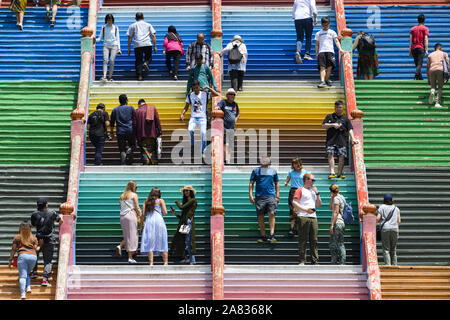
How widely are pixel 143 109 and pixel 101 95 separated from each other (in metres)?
2.71

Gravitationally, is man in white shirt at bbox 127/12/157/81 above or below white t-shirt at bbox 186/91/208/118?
above

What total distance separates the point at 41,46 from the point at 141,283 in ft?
32.2

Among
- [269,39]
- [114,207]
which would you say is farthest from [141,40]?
[114,207]

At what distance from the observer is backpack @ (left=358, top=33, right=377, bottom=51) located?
23906 mm

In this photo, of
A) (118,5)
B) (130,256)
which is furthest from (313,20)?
(130,256)

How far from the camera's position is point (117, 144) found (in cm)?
2202

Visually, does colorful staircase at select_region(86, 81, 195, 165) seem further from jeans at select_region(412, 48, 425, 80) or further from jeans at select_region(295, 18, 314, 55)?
jeans at select_region(412, 48, 425, 80)

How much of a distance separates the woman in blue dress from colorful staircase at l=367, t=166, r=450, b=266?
4.36 m

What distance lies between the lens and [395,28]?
26.6 meters

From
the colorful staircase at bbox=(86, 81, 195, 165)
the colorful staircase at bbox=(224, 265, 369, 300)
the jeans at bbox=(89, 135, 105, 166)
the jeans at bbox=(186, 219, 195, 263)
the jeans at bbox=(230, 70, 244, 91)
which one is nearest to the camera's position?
the colorful staircase at bbox=(224, 265, 369, 300)

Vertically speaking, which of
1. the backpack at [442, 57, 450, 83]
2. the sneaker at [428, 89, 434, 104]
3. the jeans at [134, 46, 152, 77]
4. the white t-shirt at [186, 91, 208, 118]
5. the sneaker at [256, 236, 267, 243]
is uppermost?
the jeans at [134, 46, 152, 77]

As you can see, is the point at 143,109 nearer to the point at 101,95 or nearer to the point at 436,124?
the point at 101,95

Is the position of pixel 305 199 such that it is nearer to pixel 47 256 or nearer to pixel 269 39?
pixel 47 256

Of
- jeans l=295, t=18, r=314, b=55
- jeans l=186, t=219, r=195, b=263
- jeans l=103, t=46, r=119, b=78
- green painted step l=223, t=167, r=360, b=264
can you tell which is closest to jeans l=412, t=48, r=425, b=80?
jeans l=295, t=18, r=314, b=55
